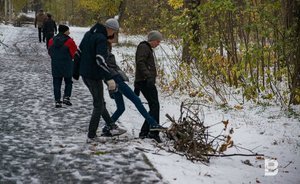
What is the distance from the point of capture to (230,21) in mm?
10789

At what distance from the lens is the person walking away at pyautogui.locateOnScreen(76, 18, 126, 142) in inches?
251

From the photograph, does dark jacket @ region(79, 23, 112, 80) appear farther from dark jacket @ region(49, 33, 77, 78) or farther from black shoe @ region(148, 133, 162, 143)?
dark jacket @ region(49, 33, 77, 78)

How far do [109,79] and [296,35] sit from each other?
189 inches

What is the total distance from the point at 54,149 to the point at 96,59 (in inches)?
62.2

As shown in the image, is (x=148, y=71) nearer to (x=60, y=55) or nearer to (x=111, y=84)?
(x=111, y=84)

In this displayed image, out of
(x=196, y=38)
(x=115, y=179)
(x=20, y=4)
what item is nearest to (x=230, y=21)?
(x=196, y=38)

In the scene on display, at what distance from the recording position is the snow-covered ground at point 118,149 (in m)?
5.39

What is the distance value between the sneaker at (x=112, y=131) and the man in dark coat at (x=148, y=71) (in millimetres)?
590

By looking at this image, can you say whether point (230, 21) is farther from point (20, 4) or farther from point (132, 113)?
point (20, 4)

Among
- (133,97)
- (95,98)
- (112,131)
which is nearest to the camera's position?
(95,98)

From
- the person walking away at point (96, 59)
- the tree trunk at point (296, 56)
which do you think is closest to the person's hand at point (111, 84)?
the person walking away at point (96, 59)

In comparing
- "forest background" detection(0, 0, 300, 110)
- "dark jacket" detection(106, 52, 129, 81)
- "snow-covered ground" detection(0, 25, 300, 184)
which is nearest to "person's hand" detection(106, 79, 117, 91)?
"dark jacket" detection(106, 52, 129, 81)

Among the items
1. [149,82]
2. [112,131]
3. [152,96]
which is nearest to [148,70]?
[149,82]

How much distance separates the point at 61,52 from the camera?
30.7ft
